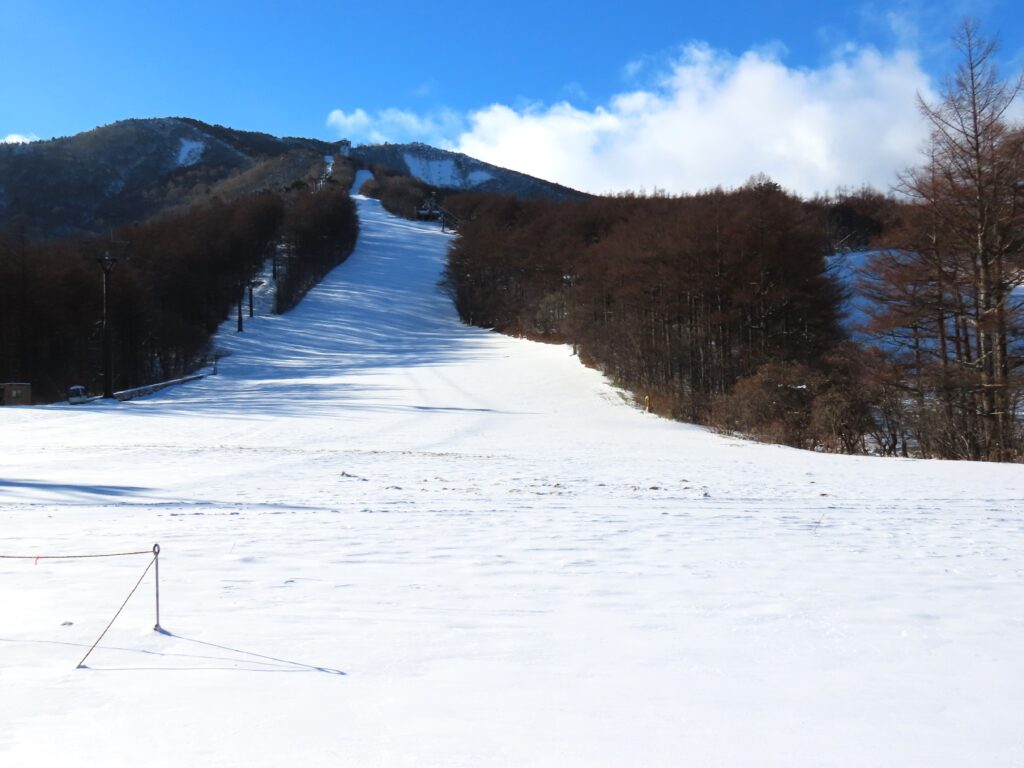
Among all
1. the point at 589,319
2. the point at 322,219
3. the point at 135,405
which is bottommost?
the point at 135,405

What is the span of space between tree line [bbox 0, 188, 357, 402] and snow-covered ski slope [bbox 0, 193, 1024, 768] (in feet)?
102

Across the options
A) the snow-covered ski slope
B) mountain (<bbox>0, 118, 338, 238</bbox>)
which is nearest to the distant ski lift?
mountain (<bbox>0, 118, 338, 238</bbox>)

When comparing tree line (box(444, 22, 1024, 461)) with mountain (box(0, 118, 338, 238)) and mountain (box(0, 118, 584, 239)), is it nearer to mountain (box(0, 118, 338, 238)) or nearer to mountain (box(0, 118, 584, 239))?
mountain (box(0, 118, 584, 239))

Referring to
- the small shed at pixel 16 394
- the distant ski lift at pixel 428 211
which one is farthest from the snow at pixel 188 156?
the small shed at pixel 16 394

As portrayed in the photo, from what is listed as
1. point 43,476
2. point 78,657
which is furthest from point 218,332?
point 78,657

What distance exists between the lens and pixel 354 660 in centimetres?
422

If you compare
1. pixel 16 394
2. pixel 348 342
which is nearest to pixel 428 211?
pixel 348 342

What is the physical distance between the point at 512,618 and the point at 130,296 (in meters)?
45.4

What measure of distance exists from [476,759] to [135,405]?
28806 millimetres

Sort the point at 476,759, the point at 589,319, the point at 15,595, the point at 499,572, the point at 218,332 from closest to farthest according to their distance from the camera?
the point at 476,759 → the point at 15,595 → the point at 499,572 → the point at 589,319 → the point at 218,332

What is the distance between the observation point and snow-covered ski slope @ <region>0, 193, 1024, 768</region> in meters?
3.38

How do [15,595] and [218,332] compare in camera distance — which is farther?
[218,332]

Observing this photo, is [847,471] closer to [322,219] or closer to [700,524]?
[700,524]

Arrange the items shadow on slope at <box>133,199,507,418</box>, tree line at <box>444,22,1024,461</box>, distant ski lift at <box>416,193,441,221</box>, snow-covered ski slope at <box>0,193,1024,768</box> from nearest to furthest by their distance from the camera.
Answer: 1. snow-covered ski slope at <box>0,193,1024,768</box>
2. tree line at <box>444,22,1024,461</box>
3. shadow on slope at <box>133,199,507,418</box>
4. distant ski lift at <box>416,193,441,221</box>
